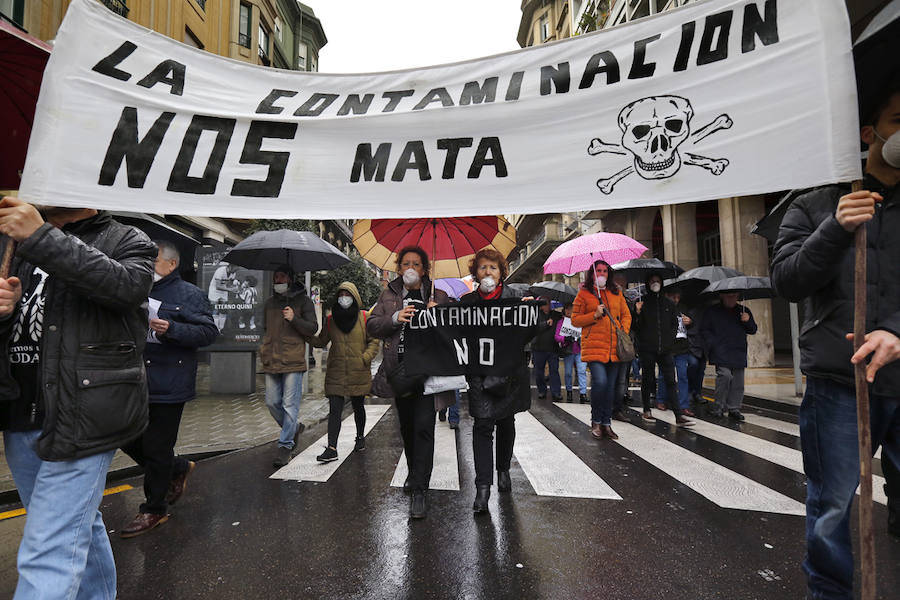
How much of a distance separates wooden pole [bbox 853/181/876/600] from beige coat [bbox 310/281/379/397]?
405 cm

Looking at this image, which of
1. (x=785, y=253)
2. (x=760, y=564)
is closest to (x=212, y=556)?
(x=760, y=564)

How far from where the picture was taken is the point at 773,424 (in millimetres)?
6305

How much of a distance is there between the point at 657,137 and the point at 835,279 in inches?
34.7

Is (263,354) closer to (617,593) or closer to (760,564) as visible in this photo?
(617,593)

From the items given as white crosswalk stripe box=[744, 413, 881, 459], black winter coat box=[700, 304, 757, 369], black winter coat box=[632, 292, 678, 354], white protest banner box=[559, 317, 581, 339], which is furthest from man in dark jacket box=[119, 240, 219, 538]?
black winter coat box=[700, 304, 757, 369]

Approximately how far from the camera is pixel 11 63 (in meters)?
2.05

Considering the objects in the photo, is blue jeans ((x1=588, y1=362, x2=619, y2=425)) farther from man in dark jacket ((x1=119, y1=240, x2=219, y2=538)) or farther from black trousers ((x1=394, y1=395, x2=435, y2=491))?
man in dark jacket ((x1=119, y1=240, x2=219, y2=538))

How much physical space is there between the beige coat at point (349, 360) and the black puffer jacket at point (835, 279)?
12.6ft

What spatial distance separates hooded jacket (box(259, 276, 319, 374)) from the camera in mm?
5012

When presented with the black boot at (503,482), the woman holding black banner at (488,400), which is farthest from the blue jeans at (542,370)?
the woman holding black banner at (488,400)

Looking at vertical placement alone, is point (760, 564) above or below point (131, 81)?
below

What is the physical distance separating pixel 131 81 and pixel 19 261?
877 millimetres

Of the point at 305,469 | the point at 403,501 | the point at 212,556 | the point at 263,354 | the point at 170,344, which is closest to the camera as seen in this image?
the point at 212,556

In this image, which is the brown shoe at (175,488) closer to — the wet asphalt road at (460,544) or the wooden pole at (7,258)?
the wet asphalt road at (460,544)
